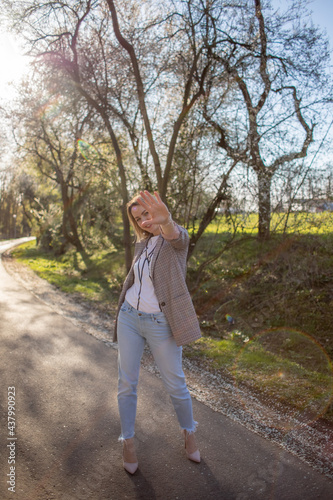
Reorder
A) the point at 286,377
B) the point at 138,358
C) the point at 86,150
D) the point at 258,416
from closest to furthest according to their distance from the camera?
the point at 138,358, the point at 258,416, the point at 286,377, the point at 86,150

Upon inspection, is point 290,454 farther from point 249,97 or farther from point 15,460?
point 249,97

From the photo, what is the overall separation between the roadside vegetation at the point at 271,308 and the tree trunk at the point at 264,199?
0.65 ft

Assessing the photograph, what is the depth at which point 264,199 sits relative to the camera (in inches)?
328

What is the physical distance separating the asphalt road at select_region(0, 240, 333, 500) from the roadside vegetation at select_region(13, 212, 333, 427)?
1.03m

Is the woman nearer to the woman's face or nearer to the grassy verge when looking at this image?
the woman's face

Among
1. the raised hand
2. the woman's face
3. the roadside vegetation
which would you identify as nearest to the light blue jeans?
the woman's face

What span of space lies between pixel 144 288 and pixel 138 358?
590 millimetres

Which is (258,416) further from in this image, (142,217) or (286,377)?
(142,217)

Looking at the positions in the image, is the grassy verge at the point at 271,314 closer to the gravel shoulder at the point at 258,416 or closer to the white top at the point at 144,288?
the gravel shoulder at the point at 258,416

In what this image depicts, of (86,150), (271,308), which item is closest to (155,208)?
(271,308)

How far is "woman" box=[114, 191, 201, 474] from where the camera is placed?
9.73 ft

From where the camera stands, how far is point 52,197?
30.6 metres

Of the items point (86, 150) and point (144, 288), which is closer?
point (144, 288)

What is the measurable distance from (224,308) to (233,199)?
2.50 m
